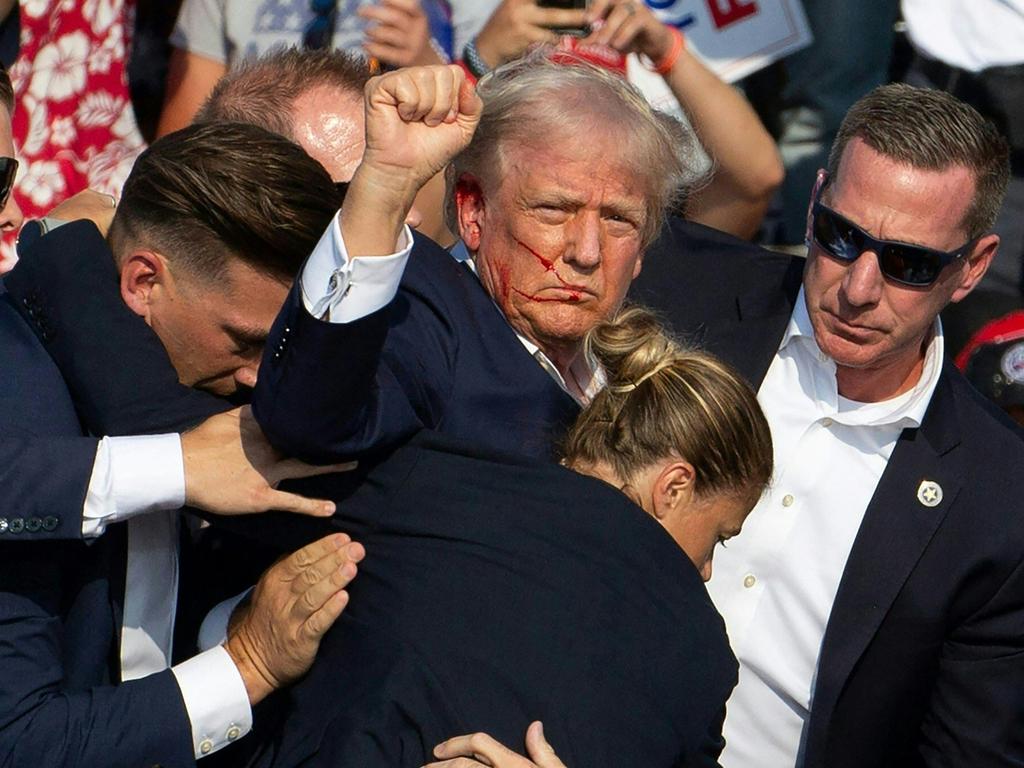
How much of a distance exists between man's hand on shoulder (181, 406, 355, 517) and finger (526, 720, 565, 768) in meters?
0.45

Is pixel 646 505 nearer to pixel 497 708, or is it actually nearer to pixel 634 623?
pixel 634 623

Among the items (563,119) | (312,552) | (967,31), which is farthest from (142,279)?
(967,31)

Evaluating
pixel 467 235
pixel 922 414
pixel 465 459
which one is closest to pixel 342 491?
pixel 465 459

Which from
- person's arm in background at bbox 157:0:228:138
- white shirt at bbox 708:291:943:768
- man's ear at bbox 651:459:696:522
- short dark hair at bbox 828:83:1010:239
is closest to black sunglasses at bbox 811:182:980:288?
short dark hair at bbox 828:83:1010:239

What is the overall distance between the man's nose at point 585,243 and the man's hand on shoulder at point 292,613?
72 cm

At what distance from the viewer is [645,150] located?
2953mm

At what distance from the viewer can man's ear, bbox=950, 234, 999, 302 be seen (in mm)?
3508

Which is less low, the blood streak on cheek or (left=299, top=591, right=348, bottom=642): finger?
the blood streak on cheek

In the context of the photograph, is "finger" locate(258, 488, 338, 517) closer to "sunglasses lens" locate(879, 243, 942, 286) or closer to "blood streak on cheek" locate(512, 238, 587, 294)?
"blood streak on cheek" locate(512, 238, 587, 294)

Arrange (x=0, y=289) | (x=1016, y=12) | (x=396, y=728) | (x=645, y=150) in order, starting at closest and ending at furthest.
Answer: (x=396, y=728) < (x=0, y=289) < (x=645, y=150) < (x=1016, y=12)

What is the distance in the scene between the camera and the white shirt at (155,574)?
2.40 m

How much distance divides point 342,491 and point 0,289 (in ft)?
2.32

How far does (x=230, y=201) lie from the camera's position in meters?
2.59

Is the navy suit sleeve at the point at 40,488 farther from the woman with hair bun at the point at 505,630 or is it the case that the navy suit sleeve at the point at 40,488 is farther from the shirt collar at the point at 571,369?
the shirt collar at the point at 571,369
